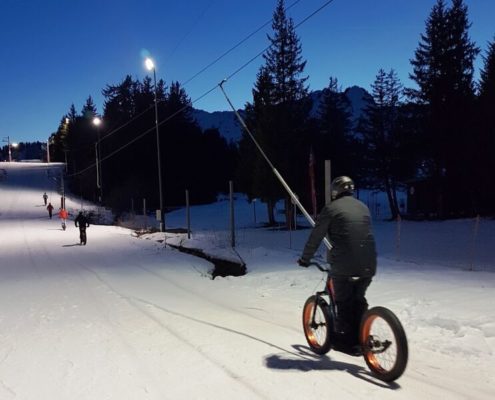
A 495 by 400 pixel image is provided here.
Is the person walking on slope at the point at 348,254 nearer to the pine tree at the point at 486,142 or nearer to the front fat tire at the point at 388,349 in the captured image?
the front fat tire at the point at 388,349

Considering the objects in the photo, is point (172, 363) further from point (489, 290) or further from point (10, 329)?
point (489, 290)

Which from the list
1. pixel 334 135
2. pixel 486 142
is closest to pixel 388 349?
pixel 486 142

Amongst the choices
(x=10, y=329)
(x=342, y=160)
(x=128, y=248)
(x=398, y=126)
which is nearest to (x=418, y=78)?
(x=398, y=126)

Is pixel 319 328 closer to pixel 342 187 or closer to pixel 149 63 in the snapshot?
pixel 342 187

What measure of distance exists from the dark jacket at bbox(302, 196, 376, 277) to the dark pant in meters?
0.20

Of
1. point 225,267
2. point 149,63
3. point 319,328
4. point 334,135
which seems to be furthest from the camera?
point 334,135

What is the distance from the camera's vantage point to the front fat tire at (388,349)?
4887mm

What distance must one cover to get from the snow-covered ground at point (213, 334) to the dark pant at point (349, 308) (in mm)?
A: 430

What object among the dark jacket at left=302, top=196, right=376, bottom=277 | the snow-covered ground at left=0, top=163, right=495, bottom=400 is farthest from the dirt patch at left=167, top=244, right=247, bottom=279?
the dark jacket at left=302, top=196, right=376, bottom=277

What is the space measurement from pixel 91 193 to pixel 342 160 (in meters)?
45.5

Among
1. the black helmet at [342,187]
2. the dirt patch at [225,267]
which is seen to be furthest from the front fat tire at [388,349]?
the dirt patch at [225,267]

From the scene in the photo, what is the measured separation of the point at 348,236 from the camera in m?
5.36

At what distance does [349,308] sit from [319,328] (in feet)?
2.81

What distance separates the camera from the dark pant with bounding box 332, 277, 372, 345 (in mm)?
5465
